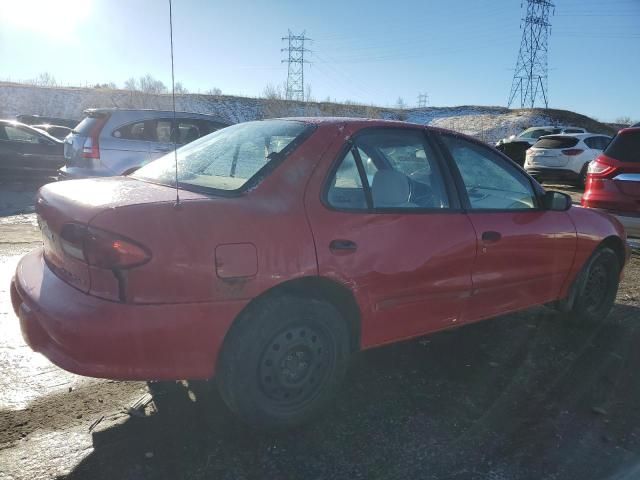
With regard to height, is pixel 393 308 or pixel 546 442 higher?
pixel 393 308

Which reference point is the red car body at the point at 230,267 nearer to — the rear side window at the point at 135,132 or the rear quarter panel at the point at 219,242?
the rear quarter panel at the point at 219,242

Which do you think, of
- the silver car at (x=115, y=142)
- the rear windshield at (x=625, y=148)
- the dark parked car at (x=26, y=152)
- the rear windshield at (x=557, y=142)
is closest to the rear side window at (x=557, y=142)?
the rear windshield at (x=557, y=142)

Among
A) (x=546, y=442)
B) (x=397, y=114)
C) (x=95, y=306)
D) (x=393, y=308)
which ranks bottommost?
(x=546, y=442)

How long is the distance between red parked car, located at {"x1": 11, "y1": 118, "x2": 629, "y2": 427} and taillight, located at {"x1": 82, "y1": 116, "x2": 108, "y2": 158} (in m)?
5.13

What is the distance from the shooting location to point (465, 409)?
9.76 feet

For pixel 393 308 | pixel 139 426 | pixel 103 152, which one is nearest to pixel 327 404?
pixel 393 308

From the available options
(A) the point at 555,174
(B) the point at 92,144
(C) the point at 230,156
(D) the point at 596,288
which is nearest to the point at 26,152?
(B) the point at 92,144

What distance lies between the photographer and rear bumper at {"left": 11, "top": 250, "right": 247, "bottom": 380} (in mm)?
2191

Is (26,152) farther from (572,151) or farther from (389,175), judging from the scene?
(572,151)

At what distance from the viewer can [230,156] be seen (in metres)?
3.00

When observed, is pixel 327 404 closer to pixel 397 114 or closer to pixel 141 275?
pixel 141 275

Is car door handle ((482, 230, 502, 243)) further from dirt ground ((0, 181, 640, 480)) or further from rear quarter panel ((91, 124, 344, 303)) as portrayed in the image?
rear quarter panel ((91, 124, 344, 303))

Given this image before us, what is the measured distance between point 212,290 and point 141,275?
30 cm

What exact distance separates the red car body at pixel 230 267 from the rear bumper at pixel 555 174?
Result: 1250 centimetres
